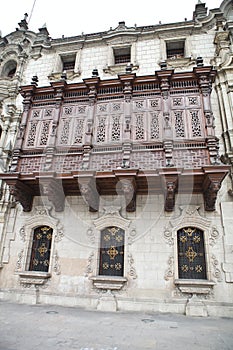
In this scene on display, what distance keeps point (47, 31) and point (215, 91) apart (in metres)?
10.1

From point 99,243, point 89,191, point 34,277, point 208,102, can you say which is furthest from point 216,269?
point 34,277

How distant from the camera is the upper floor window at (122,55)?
39.4 feet

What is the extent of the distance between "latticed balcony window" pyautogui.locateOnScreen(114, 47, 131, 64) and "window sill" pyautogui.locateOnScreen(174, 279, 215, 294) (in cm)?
1037

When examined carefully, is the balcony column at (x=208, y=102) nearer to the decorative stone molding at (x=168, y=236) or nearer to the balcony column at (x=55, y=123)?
the decorative stone molding at (x=168, y=236)

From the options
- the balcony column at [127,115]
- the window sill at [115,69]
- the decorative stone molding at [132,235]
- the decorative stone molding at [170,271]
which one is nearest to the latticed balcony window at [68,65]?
the window sill at [115,69]

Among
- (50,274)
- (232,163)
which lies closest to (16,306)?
(50,274)

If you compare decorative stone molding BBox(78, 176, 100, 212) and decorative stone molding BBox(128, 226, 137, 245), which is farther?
decorative stone molding BBox(128, 226, 137, 245)

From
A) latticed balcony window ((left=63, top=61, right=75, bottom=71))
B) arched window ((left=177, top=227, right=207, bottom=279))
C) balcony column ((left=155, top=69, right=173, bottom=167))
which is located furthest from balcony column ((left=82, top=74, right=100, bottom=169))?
latticed balcony window ((left=63, top=61, right=75, bottom=71))

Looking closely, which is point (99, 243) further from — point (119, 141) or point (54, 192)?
point (119, 141)

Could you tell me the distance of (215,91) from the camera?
978 cm

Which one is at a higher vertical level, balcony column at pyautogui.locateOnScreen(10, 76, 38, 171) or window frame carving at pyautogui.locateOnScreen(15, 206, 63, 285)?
balcony column at pyautogui.locateOnScreen(10, 76, 38, 171)

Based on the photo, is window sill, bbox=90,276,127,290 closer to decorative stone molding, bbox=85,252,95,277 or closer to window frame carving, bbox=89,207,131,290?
window frame carving, bbox=89,207,131,290

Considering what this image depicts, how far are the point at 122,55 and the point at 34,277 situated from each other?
11.0 meters

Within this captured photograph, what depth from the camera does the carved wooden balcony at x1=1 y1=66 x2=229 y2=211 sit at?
23.7 ft
